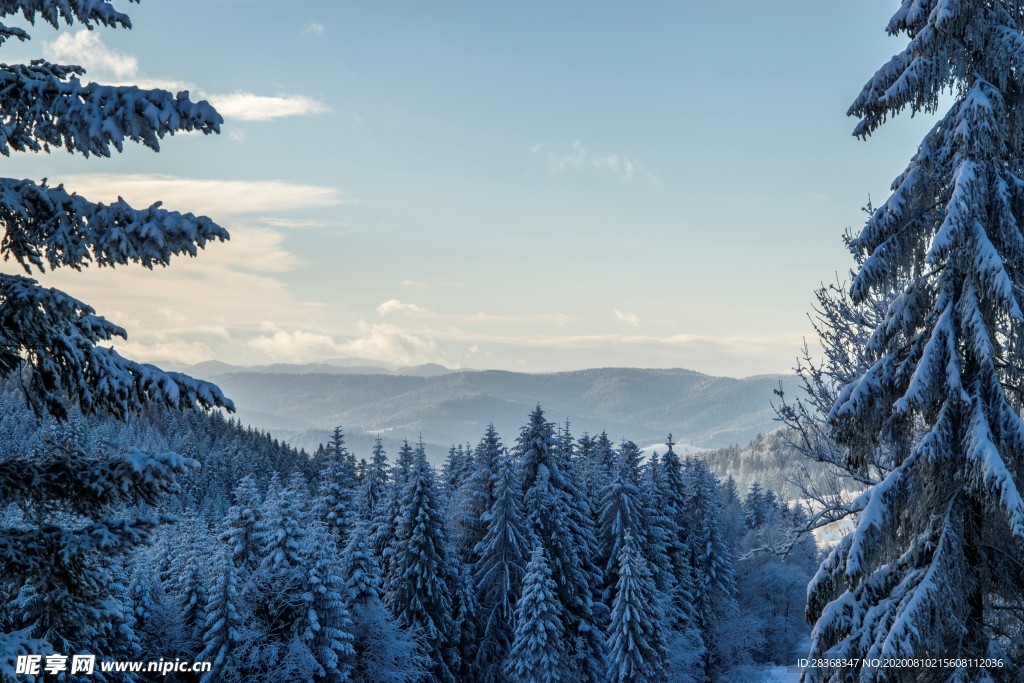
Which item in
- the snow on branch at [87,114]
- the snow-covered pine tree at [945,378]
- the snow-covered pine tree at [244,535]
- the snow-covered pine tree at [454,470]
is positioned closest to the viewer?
the snow on branch at [87,114]

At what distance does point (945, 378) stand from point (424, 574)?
30.9 meters

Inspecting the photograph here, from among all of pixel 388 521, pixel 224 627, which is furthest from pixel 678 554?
pixel 224 627

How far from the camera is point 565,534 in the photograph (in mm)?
39781

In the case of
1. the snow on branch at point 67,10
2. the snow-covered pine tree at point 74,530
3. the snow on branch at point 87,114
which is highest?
the snow on branch at point 67,10

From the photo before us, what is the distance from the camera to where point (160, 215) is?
6.48 m

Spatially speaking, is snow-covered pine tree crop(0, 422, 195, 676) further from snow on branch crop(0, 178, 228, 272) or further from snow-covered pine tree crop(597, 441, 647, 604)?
snow-covered pine tree crop(597, 441, 647, 604)

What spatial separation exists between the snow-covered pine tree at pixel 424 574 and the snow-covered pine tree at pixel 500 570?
198cm

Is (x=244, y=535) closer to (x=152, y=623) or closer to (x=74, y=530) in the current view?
(x=152, y=623)

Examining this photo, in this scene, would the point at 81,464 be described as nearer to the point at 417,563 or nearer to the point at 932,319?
the point at 932,319

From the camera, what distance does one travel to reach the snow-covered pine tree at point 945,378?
30.2ft

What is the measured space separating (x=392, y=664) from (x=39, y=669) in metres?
28.5

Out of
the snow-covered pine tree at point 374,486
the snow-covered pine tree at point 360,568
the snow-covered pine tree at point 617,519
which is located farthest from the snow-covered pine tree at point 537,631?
the snow-covered pine tree at point 374,486

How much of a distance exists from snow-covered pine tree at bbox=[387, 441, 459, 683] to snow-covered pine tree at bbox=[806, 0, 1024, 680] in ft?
95.0

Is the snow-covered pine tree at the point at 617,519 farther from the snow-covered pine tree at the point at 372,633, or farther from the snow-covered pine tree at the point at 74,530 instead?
the snow-covered pine tree at the point at 74,530
